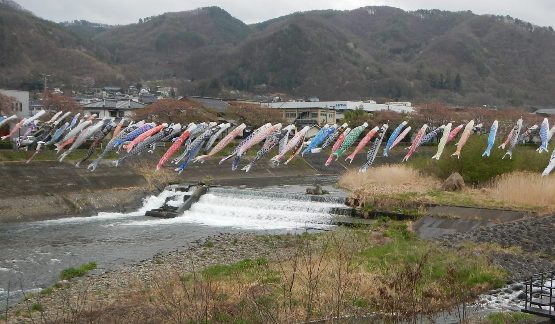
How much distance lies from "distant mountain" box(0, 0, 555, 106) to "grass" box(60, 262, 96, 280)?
7716cm

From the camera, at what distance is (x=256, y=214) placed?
26.1m

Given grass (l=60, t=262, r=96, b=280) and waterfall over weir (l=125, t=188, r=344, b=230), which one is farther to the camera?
waterfall over weir (l=125, t=188, r=344, b=230)

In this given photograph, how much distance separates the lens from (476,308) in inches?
460

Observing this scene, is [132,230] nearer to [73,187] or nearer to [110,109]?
[73,187]

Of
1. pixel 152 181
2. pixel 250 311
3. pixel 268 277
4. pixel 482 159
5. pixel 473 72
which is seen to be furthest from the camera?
pixel 473 72

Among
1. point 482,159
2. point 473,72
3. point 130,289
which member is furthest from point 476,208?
point 473,72

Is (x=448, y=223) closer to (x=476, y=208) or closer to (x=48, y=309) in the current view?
(x=476, y=208)

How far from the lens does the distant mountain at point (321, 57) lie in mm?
107438

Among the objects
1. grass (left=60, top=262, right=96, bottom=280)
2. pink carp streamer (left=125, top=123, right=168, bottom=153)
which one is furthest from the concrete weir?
grass (left=60, top=262, right=96, bottom=280)

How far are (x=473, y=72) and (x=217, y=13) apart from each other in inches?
3401

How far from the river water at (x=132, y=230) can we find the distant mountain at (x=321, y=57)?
224 ft

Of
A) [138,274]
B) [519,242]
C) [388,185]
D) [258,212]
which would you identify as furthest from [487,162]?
[138,274]

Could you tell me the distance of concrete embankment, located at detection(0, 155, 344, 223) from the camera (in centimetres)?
2627

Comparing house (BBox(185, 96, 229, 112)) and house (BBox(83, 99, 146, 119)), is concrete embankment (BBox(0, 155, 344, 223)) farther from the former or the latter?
house (BBox(185, 96, 229, 112))
